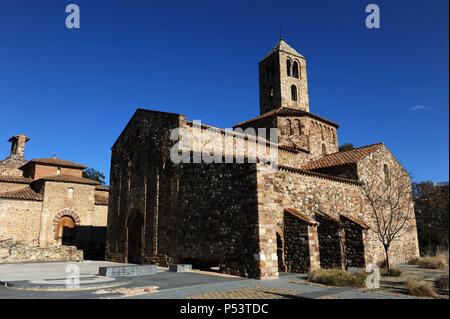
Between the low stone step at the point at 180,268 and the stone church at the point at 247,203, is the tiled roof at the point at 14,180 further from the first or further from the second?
the low stone step at the point at 180,268

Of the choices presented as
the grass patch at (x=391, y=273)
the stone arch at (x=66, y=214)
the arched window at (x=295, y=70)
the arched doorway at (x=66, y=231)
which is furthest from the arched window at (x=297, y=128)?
the arched doorway at (x=66, y=231)

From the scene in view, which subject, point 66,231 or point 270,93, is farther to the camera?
point 270,93

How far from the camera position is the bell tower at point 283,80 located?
30.0 metres

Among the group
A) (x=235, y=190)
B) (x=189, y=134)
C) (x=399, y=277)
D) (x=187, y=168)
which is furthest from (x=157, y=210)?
(x=399, y=277)

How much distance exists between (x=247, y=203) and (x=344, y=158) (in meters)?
12.3

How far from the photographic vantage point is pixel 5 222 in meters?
25.3

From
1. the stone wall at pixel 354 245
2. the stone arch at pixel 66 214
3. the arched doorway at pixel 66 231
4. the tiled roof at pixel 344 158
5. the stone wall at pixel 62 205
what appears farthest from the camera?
the arched doorway at pixel 66 231

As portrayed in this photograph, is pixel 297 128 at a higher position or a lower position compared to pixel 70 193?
higher

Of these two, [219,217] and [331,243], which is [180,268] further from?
[331,243]

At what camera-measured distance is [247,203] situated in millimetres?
13977

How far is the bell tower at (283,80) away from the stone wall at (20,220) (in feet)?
69.3

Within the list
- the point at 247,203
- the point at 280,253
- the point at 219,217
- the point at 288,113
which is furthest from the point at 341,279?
the point at 288,113

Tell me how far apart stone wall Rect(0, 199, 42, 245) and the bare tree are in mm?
24644
